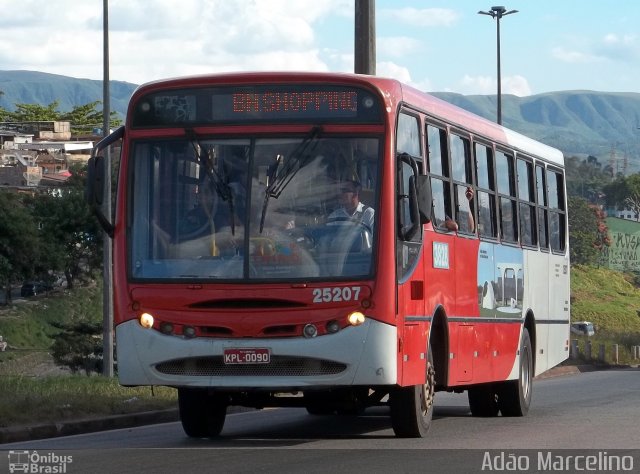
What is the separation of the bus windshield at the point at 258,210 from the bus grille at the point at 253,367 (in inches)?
26.6

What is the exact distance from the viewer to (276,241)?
488 inches

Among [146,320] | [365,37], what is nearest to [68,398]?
[146,320]

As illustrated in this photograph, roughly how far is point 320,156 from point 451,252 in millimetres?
2434

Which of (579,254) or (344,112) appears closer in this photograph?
(344,112)

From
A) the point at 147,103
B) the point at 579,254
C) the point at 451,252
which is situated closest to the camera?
the point at 147,103

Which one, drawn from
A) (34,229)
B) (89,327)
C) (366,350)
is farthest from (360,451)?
(34,229)

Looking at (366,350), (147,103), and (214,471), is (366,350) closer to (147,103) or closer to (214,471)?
(214,471)

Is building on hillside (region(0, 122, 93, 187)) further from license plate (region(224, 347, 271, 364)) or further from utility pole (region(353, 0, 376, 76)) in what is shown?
license plate (region(224, 347, 271, 364))

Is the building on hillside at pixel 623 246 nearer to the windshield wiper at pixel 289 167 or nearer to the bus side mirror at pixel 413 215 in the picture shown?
the bus side mirror at pixel 413 215

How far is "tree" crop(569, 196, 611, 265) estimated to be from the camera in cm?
12850

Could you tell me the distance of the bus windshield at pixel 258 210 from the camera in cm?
1236

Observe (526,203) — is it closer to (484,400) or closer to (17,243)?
(484,400)

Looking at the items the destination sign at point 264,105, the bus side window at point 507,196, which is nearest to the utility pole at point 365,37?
the bus side window at point 507,196

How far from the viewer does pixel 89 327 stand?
6762 centimetres
